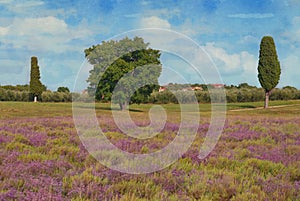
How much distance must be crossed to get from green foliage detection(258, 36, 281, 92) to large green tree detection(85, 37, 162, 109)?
2435cm

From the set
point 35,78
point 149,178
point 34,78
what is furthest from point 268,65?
point 149,178

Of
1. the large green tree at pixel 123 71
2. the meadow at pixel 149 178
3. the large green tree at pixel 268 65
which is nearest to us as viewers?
the meadow at pixel 149 178

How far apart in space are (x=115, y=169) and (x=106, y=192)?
143 centimetres

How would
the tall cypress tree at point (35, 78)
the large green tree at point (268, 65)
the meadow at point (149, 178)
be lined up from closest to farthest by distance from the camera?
the meadow at point (149, 178)
the large green tree at point (268, 65)
the tall cypress tree at point (35, 78)

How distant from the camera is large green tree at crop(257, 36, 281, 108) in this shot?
59344mm

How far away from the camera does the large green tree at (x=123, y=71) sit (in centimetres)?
4153

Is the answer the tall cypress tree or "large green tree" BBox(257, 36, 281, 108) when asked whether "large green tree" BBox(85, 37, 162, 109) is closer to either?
"large green tree" BBox(257, 36, 281, 108)

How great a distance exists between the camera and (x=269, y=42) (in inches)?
2365

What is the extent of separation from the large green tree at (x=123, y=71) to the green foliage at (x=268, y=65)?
24.3 m

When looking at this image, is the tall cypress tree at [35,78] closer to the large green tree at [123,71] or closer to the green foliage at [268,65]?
the large green tree at [123,71]

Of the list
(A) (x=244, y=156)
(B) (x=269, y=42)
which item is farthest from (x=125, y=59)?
(A) (x=244, y=156)

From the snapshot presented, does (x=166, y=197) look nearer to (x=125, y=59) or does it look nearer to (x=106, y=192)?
(x=106, y=192)

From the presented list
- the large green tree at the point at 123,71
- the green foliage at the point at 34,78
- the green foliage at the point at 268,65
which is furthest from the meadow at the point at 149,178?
the green foliage at the point at 34,78

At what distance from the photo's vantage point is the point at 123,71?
137 feet
